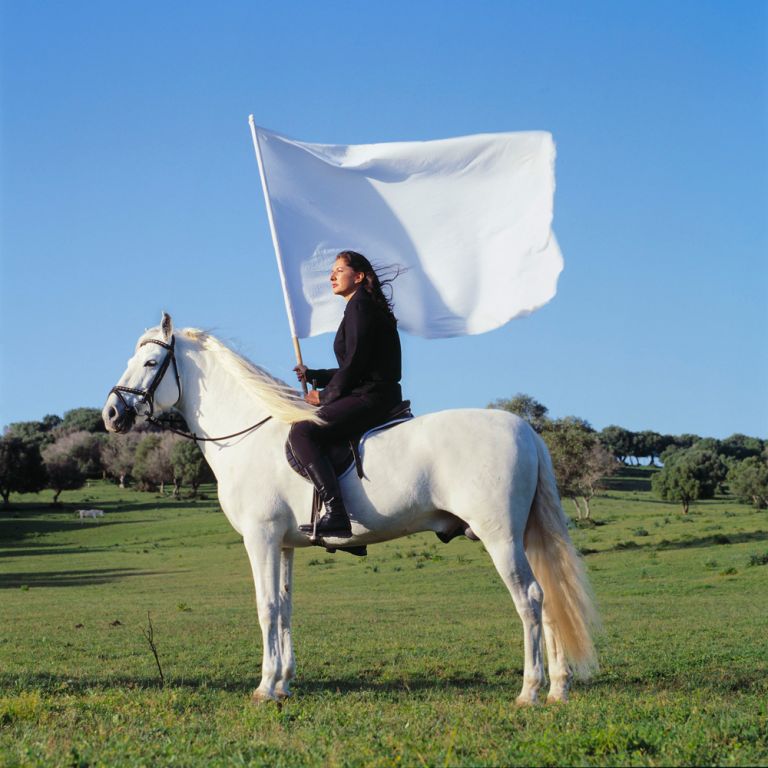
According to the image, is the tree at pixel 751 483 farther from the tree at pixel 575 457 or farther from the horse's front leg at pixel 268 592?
the horse's front leg at pixel 268 592

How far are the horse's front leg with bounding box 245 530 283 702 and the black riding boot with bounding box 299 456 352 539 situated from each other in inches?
24.4

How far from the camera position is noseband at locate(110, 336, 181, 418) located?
10062 millimetres

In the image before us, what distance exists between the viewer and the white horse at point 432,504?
8.75m

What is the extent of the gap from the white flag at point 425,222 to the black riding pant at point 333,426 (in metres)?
1.47

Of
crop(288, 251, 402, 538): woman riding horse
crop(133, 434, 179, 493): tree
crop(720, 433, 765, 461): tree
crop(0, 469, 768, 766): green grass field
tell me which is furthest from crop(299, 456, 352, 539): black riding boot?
crop(720, 433, 765, 461): tree

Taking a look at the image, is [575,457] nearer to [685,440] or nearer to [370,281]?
[370,281]

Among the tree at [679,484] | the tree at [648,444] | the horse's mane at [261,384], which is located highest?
the horse's mane at [261,384]

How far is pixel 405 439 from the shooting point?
9.11 meters

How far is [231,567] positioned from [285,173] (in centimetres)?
3515

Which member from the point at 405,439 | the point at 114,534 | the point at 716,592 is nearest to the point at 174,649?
the point at 405,439

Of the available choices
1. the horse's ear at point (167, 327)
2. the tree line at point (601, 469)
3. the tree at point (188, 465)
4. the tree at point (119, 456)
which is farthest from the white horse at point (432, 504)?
the tree at point (119, 456)

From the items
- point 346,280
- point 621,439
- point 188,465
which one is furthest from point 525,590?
point 621,439

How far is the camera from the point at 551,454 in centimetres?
5500

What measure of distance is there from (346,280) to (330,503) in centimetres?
224
